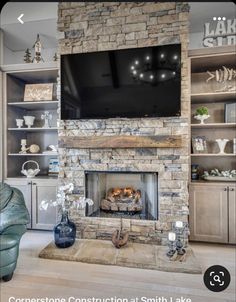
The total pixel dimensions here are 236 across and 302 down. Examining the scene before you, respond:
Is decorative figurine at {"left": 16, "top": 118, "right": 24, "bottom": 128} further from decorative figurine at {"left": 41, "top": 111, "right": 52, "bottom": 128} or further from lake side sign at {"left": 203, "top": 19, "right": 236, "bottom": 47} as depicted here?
lake side sign at {"left": 203, "top": 19, "right": 236, "bottom": 47}

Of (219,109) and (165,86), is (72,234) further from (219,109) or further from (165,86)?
(219,109)

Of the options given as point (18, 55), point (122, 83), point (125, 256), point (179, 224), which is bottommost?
point (125, 256)

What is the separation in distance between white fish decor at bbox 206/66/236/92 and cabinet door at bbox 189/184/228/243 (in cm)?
127

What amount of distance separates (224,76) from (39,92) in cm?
257

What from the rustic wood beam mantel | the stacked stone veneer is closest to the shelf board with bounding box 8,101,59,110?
the stacked stone veneer

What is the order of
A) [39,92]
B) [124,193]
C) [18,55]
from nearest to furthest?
[124,193]
[39,92]
[18,55]

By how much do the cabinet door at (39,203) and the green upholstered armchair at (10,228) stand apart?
88 cm

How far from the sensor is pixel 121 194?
3076 mm

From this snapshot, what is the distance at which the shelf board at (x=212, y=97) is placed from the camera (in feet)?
9.29

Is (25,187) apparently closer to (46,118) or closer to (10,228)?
(46,118)

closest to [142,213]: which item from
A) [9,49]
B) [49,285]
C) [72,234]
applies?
[72,234]

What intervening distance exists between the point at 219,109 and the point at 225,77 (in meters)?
0.42

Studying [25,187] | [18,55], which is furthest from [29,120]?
[18,55]

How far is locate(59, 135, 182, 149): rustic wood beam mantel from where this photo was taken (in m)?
2.64
